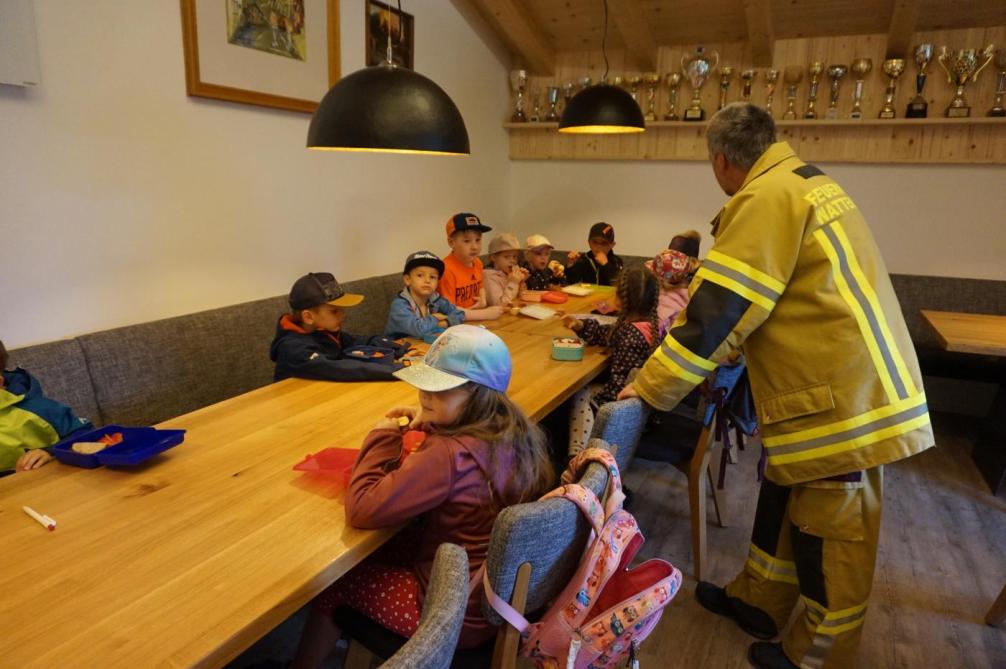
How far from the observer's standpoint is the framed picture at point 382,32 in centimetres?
363

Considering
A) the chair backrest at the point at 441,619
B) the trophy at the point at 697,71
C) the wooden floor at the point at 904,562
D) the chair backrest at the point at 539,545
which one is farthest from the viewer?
the trophy at the point at 697,71

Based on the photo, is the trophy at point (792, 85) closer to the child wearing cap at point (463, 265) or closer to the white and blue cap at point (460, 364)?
the child wearing cap at point (463, 265)

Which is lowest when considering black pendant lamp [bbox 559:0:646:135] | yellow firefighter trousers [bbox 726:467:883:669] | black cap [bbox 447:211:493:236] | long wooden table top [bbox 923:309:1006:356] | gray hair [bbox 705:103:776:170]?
yellow firefighter trousers [bbox 726:467:883:669]

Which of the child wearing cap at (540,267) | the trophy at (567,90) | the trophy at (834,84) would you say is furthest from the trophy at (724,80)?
the child wearing cap at (540,267)

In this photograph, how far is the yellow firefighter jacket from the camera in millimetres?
1577

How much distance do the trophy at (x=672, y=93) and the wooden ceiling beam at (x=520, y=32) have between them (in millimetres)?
987

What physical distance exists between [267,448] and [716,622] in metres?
1.53

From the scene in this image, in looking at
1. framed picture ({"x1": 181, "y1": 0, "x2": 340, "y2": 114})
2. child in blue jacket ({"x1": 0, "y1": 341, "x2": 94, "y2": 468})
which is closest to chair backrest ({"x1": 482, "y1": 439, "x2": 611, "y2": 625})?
child in blue jacket ({"x1": 0, "y1": 341, "x2": 94, "y2": 468})

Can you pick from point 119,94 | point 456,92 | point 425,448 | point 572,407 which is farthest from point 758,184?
point 456,92

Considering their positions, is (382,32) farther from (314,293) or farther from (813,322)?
(813,322)

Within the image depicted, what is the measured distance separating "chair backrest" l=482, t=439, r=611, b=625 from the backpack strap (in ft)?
0.10

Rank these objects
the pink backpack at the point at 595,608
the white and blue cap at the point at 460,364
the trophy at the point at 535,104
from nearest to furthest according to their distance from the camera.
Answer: the pink backpack at the point at 595,608
the white and blue cap at the point at 460,364
the trophy at the point at 535,104

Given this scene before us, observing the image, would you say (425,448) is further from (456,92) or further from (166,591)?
(456,92)

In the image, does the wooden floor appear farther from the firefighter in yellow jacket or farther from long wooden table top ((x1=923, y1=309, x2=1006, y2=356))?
long wooden table top ((x1=923, y1=309, x2=1006, y2=356))
